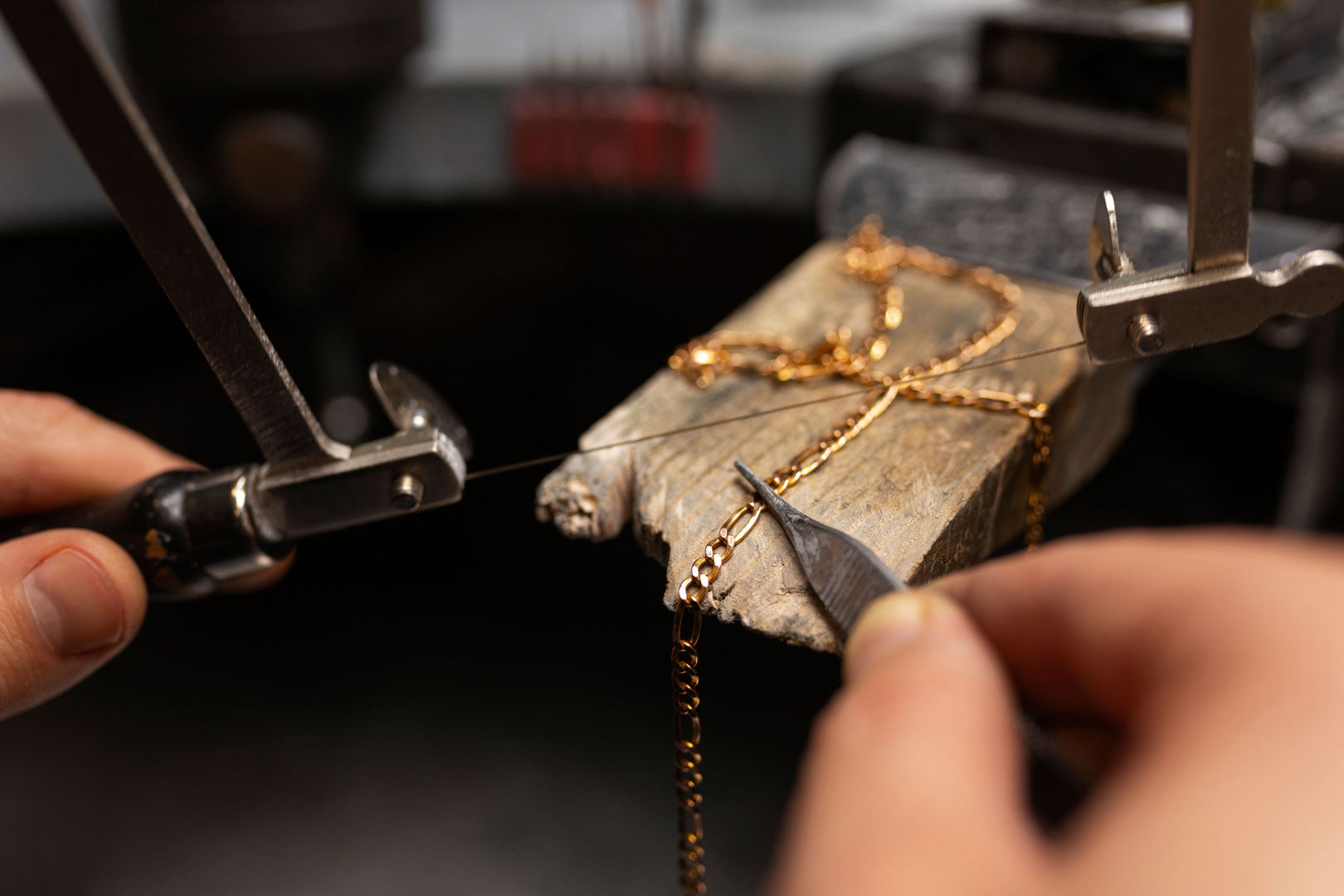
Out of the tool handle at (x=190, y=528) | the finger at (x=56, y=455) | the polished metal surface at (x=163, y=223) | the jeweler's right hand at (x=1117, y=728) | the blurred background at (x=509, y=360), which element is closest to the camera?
the jeweler's right hand at (x=1117, y=728)

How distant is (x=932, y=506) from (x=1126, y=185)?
57 centimetres

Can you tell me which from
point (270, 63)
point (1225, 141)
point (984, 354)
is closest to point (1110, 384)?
point (984, 354)

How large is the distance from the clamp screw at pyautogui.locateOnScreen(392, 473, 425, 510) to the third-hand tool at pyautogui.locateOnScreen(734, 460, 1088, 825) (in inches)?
5.9

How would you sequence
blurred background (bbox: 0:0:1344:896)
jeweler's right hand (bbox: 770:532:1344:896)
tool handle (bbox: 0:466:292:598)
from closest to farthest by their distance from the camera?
jeweler's right hand (bbox: 770:532:1344:896), tool handle (bbox: 0:466:292:598), blurred background (bbox: 0:0:1344:896)

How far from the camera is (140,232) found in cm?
37

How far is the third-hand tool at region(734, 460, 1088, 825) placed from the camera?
12.5 inches

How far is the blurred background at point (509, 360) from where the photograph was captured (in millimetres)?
810

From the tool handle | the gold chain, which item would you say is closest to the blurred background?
the gold chain

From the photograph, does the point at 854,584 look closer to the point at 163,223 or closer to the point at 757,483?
the point at 757,483

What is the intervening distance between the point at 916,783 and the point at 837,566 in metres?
0.15

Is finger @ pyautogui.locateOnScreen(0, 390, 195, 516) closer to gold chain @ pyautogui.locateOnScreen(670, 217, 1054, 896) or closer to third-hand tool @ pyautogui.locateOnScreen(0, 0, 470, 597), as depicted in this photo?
third-hand tool @ pyautogui.locateOnScreen(0, 0, 470, 597)

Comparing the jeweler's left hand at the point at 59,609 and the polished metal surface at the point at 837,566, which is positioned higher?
the polished metal surface at the point at 837,566

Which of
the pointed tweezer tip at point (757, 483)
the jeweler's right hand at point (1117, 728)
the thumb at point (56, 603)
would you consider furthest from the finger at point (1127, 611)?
the thumb at point (56, 603)

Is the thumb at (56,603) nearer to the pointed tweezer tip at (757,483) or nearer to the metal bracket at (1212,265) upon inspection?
the pointed tweezer tip at (757,483)
